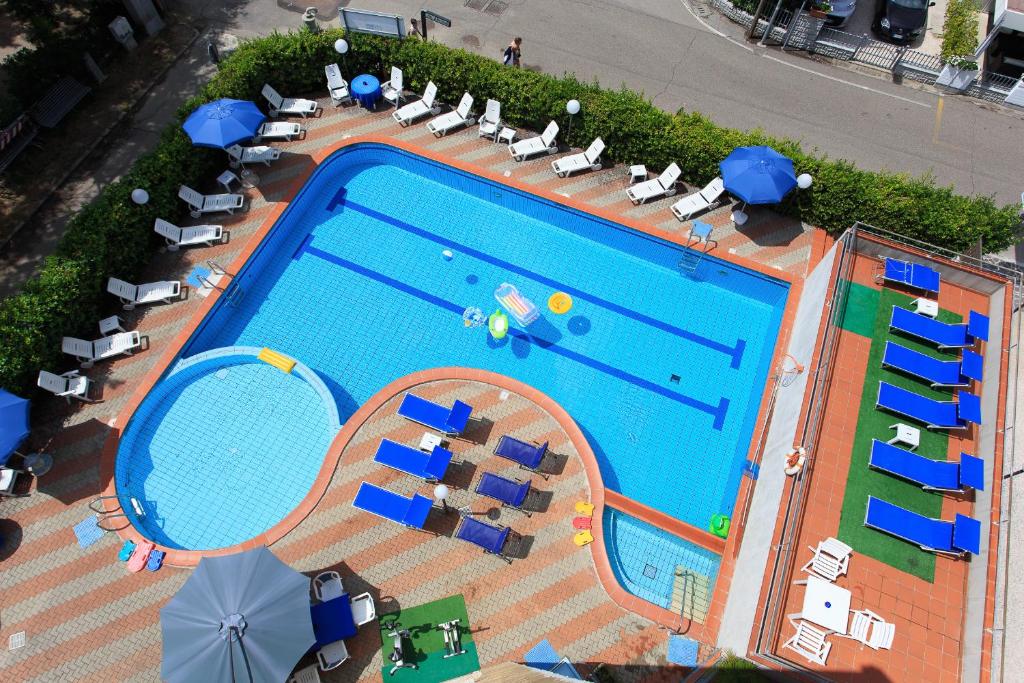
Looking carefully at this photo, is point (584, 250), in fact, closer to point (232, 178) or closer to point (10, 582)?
point (232, 178)

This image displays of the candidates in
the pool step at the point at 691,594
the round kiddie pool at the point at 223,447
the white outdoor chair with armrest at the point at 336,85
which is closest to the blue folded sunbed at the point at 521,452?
the pool step at the point at 691,594

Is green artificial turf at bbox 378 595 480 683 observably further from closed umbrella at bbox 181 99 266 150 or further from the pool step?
closed umbrella at bbox 181 99 266 150

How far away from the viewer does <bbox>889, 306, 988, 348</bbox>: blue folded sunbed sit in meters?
12.7

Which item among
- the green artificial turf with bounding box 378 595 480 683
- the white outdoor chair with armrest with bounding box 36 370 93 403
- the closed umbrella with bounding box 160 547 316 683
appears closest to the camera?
the closed umbrella with bounding box 160 547 316 683

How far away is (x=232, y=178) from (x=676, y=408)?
44.5 feet

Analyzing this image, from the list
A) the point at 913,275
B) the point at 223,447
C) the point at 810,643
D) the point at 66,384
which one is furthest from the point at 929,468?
the point at 66,384

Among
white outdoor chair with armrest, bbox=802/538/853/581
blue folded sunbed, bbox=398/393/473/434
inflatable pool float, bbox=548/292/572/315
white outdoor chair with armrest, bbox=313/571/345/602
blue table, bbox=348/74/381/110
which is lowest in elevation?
white outdoor chair with armrest, bbox=802/538/853/581

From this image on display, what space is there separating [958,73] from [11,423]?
28.6 meters

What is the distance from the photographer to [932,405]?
39.4ft

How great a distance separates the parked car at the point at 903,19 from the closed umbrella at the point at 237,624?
25843mm

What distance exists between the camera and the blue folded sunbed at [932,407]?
11.7m

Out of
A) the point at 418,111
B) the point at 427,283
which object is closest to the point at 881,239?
the point at 427,283

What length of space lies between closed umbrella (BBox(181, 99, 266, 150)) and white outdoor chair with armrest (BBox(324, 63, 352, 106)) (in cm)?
319

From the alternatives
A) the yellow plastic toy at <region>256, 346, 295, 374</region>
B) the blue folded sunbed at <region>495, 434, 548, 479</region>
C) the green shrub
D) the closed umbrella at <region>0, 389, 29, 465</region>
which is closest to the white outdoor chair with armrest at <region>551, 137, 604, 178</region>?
the blue folded sunbed at <region>495, 434, 548, 479</region>
